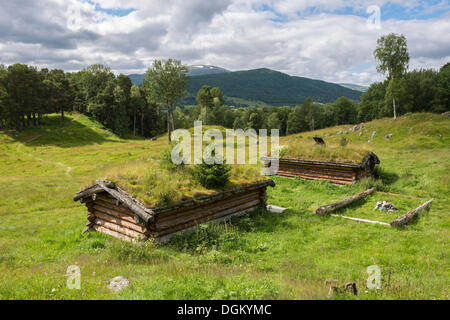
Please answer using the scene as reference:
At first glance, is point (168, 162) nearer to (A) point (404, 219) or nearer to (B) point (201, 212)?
(B) point (201, 212)

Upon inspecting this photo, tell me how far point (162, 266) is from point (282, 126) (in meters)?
103

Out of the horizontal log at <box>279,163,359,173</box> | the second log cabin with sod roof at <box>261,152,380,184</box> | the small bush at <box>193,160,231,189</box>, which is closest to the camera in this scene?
the small bush at <box>193,160,231,189</box>

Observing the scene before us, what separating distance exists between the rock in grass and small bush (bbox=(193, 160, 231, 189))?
601cm

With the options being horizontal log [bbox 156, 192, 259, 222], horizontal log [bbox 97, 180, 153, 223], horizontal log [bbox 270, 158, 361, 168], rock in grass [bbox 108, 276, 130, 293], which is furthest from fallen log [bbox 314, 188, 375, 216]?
rock in grass [bbox 108, 276, 130, 293]

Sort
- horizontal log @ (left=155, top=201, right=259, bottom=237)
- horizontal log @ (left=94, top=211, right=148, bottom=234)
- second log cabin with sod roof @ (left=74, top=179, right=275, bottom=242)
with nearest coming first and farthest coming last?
second log cabin with sod roof @ (left=74, top=179, right=275, bottom=242) < horizontal log @ (left=94, top=211, right=148, bottom=234) < horizontal log @ (left=155, top=201, right=259, bottom=237)

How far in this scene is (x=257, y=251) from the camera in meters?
9.44

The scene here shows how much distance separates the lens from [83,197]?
12.2m

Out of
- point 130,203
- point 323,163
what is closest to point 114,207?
point 130,203

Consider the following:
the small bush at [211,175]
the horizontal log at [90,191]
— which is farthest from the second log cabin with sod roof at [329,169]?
the horizontal log at [90,191]

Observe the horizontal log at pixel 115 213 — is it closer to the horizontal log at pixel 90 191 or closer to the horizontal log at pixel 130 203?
the horizontal log at pixel 90 191

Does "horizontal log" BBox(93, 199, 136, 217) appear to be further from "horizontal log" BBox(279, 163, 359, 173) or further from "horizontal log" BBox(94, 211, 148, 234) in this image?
"horizontal log" BBox(279, 163, 359, 173)

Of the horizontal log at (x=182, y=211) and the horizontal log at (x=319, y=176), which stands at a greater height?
the horizontal log at (x=182, y=211)

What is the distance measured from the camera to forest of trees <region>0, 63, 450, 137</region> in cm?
5231

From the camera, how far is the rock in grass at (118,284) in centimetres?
600
